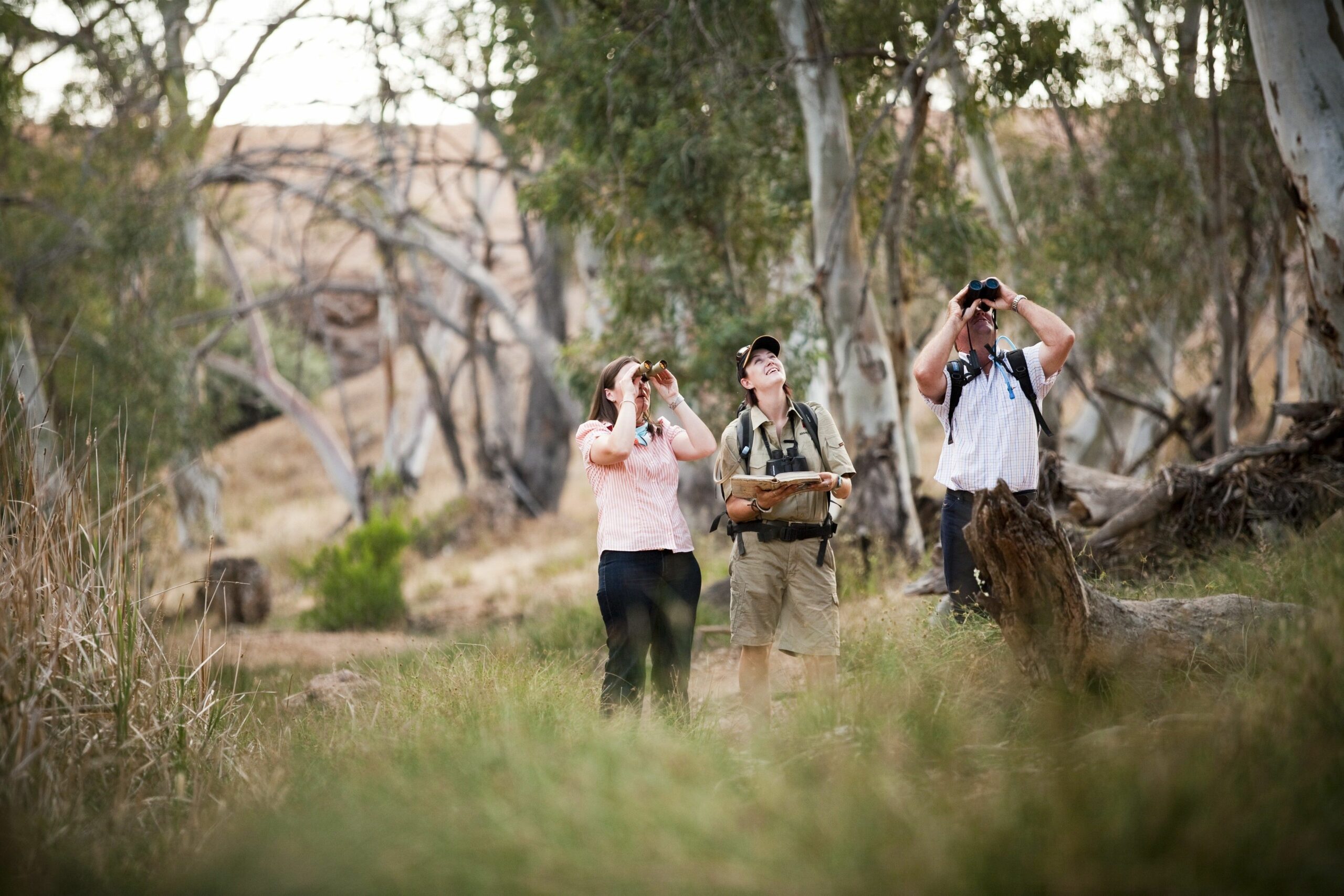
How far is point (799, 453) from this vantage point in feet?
14.4

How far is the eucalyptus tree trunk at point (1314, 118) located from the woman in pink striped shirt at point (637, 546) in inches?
160

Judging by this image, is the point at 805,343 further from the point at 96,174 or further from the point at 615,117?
the point at 96,174

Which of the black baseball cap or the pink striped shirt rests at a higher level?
the black baseball cap

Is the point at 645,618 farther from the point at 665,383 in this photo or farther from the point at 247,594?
the point at 247,594

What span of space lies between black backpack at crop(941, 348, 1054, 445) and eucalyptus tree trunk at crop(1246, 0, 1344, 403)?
2951 millimetres

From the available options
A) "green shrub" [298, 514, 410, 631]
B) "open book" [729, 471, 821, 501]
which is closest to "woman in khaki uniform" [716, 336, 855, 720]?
"open book" [729, 471, 821, 501]

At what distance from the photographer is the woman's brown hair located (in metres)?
4.55

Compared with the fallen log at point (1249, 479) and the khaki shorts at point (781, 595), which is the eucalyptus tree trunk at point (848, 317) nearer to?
the fallen log at point (1249, 479)

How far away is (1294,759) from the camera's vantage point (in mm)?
2688

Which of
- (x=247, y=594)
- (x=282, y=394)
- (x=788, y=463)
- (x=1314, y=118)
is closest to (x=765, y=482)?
(x=788, y=463)

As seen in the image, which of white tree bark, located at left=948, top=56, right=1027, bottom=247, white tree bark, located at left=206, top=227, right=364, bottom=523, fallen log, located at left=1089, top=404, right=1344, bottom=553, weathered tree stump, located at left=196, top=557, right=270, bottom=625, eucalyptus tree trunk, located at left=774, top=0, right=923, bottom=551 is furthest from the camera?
white tree bark, located at left=206, top=227, right=364, bottom=523

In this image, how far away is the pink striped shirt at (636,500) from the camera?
14.7 feet

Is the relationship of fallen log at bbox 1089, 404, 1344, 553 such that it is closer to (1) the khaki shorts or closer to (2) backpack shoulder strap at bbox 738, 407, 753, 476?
(1) the khaki shorts

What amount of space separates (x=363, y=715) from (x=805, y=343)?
21.9 feet
